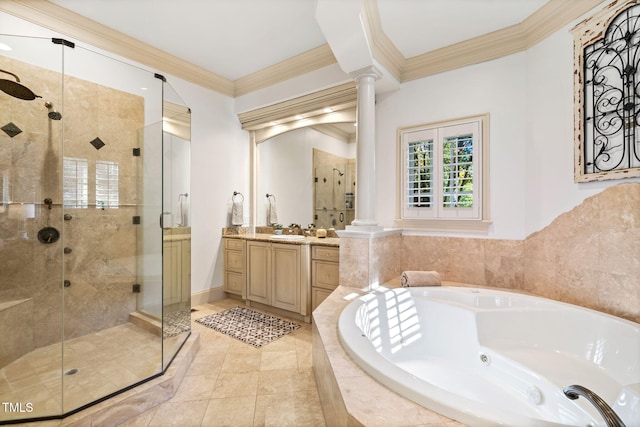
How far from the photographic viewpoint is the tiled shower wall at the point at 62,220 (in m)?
2.05

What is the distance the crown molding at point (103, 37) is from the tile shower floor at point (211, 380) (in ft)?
8.31

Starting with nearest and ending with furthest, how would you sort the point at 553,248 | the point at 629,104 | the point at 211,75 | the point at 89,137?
the point at 629,104 < the point at 553,248 < the point at 89,137 < the point at 211,75

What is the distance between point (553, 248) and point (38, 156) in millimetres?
3885

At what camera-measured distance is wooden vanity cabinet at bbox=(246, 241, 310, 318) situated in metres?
2.77

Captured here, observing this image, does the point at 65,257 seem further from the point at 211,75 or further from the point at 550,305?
the point at 550,305

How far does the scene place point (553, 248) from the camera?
2.01 metres

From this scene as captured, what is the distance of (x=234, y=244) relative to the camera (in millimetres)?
3408

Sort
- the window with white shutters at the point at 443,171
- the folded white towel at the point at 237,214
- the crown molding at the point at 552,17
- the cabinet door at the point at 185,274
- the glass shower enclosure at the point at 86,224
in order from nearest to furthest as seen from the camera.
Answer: the crown molding at the point at 552,17
the glass shower enclosure at the point at 86,224
the window with white shutters at the point at 443,171
the cabinet door at the point at 185,274
the folded white towel at the point at 237,214

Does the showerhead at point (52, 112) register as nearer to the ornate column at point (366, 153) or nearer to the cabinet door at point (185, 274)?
the cabinet door at point (185, 274)

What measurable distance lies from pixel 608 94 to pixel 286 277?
2767 millimetres

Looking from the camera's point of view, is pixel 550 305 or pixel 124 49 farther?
pixel 124 49

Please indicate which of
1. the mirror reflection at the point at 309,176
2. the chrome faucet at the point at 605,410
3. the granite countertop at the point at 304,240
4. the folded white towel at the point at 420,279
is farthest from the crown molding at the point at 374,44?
the chrome faucet at the point at 605,410

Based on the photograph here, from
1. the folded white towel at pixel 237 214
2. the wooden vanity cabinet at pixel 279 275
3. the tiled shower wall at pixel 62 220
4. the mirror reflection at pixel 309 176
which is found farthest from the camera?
the folded white towel at pixel 237 214

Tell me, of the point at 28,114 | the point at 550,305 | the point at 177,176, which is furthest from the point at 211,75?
the point at 550,305
